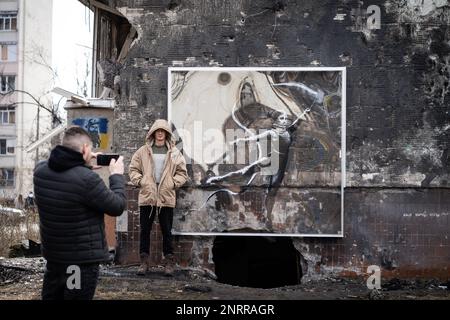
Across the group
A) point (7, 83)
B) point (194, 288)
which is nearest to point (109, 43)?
point (194, 288)

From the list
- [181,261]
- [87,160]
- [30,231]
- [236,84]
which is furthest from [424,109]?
[30,231]

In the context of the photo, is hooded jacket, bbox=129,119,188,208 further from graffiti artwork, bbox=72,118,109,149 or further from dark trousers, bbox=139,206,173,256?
graffiti artwork, bbox=72,118,109,149

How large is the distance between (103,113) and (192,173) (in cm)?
206

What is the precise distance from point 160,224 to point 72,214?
3.79m

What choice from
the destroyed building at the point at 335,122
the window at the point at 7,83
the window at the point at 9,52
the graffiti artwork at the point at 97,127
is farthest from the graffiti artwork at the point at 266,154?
the window at the point at 9,52

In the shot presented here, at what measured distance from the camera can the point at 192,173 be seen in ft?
30.3

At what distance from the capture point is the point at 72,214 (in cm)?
502

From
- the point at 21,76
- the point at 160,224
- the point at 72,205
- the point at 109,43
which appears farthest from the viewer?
the point at 21,76

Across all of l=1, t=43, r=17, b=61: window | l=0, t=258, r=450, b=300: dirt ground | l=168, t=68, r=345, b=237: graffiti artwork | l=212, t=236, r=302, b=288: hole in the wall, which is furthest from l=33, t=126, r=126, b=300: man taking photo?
l=1, t=43, r=17, b=61: window

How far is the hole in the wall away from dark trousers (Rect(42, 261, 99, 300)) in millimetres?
5534

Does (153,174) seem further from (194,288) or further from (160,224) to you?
(194,288)

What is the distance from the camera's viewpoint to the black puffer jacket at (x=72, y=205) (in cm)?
500
